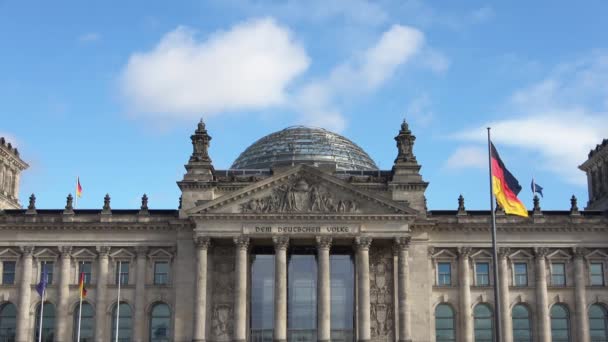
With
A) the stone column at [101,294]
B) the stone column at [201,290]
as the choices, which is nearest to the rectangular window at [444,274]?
the stone column at [201,290]

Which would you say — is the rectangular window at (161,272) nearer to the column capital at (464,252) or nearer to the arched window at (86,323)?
the arched window at (86,323)

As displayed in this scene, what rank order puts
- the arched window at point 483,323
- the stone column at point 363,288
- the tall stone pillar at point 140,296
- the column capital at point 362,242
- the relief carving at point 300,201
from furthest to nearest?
1. the arched window at point 483,323
2. the tall stone pillar at point 140,296
3. the relief carving at point 300,201
4. the column capital at point 362,242
5. the stone column at point 363,288

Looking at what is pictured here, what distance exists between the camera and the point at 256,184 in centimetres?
7619

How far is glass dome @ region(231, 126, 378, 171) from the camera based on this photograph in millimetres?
90938

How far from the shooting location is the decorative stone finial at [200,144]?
268 feet

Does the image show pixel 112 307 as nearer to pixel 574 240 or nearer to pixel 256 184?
pixel 256 184

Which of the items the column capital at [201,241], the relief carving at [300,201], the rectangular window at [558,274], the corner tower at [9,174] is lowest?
the rectangular window at [558,274]

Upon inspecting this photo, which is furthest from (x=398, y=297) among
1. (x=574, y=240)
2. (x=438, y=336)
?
(x=574, y=240)

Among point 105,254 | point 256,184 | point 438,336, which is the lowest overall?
point 438,336

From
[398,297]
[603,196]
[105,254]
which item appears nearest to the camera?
[398,297]

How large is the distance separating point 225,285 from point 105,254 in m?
12.1

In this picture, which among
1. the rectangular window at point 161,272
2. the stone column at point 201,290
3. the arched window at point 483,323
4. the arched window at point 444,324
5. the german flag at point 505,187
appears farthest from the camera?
the rectangular window at point 161,272

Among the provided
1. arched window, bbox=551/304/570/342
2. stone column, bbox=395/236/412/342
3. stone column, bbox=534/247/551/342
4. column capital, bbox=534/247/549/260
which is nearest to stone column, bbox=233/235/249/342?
stone column, bbox=395/236/412/342

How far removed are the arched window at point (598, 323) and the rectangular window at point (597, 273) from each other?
217cm
